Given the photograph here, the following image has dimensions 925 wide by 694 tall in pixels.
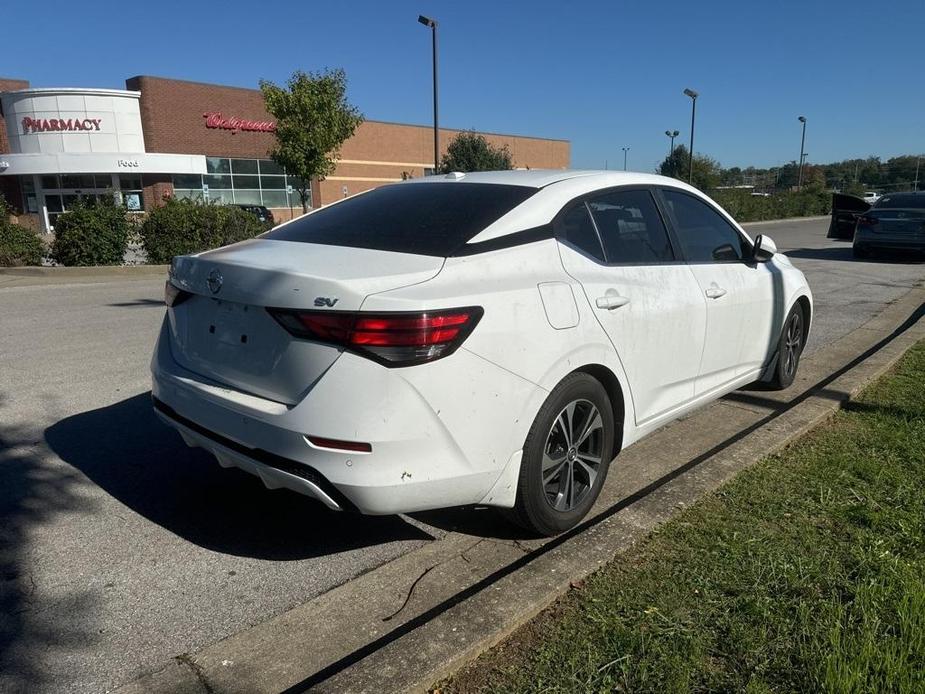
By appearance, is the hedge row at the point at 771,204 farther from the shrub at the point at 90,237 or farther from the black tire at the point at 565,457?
the black tire at the point at 565,457

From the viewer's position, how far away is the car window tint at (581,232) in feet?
10.5

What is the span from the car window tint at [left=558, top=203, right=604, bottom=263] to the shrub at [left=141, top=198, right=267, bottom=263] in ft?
44.1

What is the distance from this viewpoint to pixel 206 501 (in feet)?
11.6

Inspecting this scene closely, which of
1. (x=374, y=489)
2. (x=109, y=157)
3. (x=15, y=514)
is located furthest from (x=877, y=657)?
(x=109, y=157)

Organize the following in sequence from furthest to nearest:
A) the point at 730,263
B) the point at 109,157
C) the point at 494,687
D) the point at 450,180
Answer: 1. the point at 109,157
2. the point at 730,263
3. the point at 450,180
4. the point at 494,687

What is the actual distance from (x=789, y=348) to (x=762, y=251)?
1.04m

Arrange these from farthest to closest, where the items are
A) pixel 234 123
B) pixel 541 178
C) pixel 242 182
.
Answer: pixel 242 182 < pixel 234 123 < pixel 541 178

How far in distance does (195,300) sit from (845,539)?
9.88ft

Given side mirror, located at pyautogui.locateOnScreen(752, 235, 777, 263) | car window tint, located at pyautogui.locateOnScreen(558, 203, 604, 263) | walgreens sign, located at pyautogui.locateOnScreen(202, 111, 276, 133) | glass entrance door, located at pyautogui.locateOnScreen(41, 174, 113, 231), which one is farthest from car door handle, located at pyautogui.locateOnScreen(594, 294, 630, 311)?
glass entrance door, located at pyautogui.locateOnScreen(41, 174, 113, 231)

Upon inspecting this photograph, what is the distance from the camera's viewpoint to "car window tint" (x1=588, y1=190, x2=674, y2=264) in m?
3.43

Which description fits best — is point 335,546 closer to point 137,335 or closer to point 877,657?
point 877,657

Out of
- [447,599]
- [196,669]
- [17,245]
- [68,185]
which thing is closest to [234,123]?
[68,185]

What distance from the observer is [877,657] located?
2195 millimetres

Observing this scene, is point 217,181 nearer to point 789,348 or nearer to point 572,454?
point 789,348
